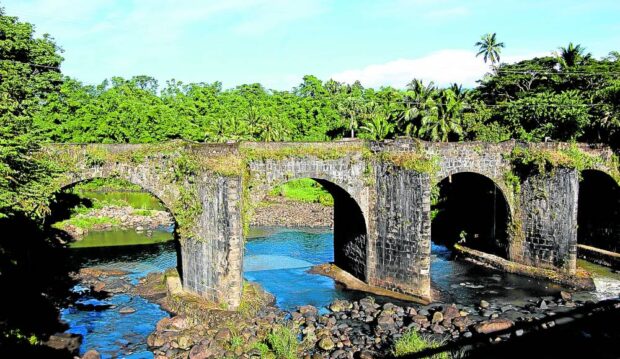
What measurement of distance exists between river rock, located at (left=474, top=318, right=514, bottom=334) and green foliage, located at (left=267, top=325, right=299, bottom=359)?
18.0 ft

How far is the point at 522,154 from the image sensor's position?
24641 mm

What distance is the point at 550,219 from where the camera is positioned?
24.3 metres

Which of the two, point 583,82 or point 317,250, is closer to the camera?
point 317,250

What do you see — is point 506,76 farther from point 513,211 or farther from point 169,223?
point 169,223

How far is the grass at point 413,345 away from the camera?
14.9 metres

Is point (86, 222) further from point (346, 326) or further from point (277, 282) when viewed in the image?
point (346, 326)

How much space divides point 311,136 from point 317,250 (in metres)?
25.6

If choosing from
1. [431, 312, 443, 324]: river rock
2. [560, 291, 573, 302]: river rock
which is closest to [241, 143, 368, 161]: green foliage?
[431, 312, 443, 324]: river rock

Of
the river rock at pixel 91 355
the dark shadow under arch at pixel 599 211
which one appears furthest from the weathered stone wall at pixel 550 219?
the river rock at pixel 91 355

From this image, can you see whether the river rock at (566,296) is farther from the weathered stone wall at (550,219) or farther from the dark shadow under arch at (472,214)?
the dark shadow under arch at (472,214)

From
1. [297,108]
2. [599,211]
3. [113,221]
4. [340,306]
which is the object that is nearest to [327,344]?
[340,306]

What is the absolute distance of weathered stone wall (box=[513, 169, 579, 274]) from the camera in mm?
23703

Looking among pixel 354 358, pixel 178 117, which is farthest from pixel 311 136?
pixel 354 358

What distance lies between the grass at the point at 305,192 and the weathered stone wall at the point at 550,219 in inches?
743
